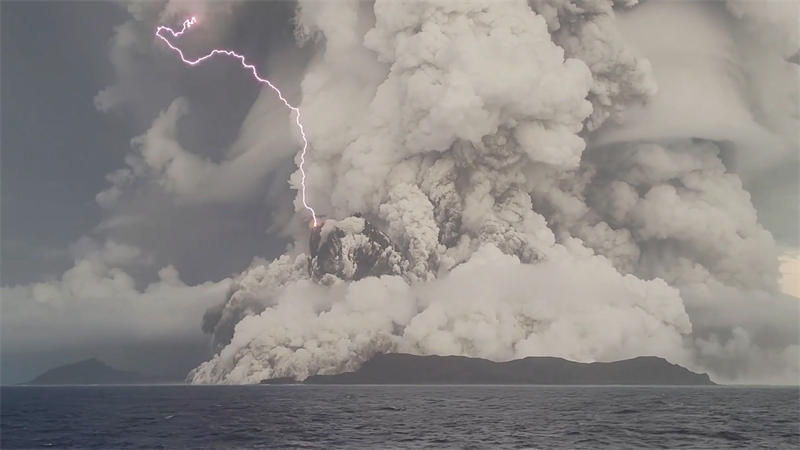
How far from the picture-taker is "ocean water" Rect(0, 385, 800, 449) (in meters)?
36.2

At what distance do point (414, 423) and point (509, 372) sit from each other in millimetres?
46554

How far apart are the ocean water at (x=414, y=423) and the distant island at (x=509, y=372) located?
14.8 meters

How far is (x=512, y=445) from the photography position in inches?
1356

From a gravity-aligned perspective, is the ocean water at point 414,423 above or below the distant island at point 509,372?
below

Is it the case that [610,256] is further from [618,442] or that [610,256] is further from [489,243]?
[618,442]

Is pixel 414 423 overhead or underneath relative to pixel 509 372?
underneath

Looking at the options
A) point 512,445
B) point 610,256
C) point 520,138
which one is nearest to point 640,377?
point 610,256

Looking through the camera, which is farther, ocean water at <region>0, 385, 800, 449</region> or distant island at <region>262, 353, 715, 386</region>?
distant island at <region>262, 353, 715, 386</region>

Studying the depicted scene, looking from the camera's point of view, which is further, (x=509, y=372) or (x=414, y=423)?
(x=509, y=372)

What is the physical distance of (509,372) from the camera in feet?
289

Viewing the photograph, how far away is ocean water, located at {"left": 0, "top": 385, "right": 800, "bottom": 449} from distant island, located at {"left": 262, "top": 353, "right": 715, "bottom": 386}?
1478cm

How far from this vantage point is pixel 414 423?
4347 cm

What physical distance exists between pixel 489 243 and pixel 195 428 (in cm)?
4426

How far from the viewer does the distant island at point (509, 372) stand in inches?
3135
